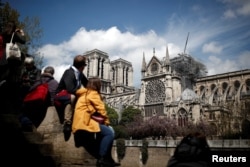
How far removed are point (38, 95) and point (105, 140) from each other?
1876 mm

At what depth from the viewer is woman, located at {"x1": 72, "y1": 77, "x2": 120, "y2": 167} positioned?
4449 millimetres

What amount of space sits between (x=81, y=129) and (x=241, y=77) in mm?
53215

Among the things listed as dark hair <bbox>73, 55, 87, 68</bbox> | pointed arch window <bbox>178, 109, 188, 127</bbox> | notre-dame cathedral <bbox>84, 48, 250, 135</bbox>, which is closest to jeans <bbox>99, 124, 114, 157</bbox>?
dark hair <bbox>73, 55, 87, 68</bbox>

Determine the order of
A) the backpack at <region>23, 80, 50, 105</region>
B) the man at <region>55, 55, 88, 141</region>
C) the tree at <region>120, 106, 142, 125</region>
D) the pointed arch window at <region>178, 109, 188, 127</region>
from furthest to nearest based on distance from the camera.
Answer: the tree at <region>120, 106, 142, 125</region>
the pointed arch window at <region>178, 109, 188, 127</region>
the backpack at <region>23, 80, 50, 105</region>
the man at <region>55, 55, 88, 141</region>

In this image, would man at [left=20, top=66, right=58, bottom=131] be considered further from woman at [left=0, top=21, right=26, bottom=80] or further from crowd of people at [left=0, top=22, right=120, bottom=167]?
woman at [left=0, top=21, right=26, bottom=80]

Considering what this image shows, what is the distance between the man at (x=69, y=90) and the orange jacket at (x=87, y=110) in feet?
1.08

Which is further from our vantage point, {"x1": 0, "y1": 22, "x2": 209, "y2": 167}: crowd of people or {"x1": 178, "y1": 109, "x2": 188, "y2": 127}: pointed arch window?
{"x1": 178, "y1": 109, "x2": 188, "y2": 127}: pointed arch window

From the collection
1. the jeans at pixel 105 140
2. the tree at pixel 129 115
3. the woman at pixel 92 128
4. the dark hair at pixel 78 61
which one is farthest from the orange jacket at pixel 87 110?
the tree at pixel 129 115

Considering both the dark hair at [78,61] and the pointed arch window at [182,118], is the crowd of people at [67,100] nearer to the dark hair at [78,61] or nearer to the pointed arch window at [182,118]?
the dark hair at [78,61]

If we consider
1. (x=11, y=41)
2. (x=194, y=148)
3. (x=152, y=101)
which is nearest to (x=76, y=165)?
(x=194, y=148)

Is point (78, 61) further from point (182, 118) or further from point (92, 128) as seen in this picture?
point (182, 118)

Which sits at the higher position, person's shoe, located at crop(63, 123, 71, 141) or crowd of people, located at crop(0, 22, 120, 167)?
crowd of people, located at crop(0, 22, 120, 167)

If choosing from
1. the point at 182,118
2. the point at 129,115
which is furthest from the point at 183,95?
the point at 129,115

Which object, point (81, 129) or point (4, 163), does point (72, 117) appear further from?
point (4, 163)
